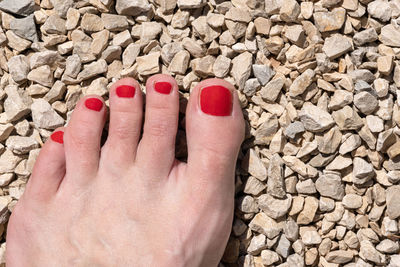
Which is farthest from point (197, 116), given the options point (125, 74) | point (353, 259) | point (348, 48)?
point (353, 259)

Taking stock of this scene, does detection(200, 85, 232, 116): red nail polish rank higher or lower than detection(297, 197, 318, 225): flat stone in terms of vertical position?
higher

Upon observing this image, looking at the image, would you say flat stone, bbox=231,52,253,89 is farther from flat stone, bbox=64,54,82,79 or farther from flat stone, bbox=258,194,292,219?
flat stone, bbox=64,54,82,79

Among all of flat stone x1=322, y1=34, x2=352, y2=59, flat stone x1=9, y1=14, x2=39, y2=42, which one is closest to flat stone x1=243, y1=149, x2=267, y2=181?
flat stone x1=322, y1=34, x2=352, y2=59

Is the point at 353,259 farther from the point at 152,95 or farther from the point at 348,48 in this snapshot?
the point at 152,95

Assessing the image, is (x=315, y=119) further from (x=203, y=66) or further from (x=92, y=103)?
(x=92, y=103)

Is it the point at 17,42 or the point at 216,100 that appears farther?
the point at 17,42

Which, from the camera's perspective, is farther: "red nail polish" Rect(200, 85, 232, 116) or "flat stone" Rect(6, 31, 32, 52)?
"flat stone" Rect(6, 31, 32, 52)

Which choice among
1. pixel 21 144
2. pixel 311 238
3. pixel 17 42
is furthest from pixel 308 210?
pixel 17 42
